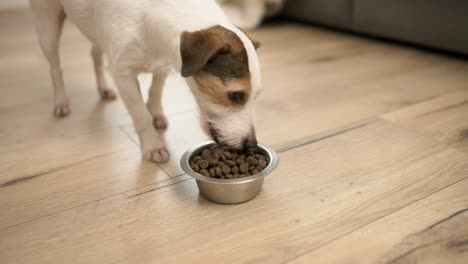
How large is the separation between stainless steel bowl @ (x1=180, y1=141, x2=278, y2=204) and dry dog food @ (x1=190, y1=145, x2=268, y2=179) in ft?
0.11

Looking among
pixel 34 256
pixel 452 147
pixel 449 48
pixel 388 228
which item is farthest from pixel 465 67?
pixel 34 256

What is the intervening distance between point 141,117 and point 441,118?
131 centimetres

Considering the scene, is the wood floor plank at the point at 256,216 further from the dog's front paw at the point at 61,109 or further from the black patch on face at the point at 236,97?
the dog's front paw at the point at 61,109

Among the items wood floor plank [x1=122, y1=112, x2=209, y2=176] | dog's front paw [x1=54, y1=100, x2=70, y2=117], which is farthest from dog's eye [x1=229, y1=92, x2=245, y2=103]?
dog's front paw [x1=54, y1=100, x2=70, y2=117]

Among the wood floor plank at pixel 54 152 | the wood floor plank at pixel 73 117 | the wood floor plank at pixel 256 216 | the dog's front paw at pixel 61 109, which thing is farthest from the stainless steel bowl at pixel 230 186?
the dog's front paw at pixel 61 109

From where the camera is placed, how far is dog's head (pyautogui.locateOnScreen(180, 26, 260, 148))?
1.27 metres

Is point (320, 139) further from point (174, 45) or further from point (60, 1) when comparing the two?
point (60, 1)

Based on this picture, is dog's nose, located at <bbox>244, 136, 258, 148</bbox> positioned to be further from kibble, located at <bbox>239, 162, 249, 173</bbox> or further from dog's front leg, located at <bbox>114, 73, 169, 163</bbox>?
dog's front leg, located at <bbox>114, 73, 169, 163</bbox>

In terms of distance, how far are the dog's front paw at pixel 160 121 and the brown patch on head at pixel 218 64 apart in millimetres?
552

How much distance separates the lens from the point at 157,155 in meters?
1.63

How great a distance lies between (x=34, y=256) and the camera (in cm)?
116

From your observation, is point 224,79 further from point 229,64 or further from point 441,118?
point 441,118

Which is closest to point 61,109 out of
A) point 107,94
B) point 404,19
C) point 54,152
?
point 107,94

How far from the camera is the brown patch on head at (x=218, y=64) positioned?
4.15 feet
